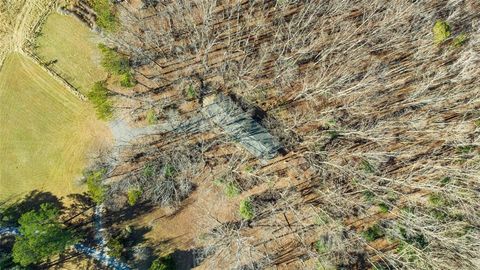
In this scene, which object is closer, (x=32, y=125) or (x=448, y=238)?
(x=448, y=238)

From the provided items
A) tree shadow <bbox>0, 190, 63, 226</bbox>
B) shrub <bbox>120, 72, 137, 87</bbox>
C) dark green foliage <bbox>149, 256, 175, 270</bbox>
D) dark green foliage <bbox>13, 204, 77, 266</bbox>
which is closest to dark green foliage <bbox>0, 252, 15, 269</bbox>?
dark green foliage <bbox>13, 204, 77, 266</bbox>

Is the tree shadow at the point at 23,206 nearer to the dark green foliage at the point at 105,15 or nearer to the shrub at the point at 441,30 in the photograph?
the dark green foliage at the point at 105,15

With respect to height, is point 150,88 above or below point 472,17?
above

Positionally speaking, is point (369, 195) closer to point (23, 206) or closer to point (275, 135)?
point (275, 135)

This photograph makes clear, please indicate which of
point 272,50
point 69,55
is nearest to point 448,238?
point 272,50

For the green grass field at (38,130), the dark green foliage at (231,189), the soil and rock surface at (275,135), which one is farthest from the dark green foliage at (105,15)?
the dark green foliage at (231,189)

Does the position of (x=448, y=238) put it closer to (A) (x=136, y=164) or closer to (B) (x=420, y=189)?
(B) (x=420, y=189)

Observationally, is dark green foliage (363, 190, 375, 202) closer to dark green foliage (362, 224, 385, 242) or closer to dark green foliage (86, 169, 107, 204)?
dark green foliage (362, 224, 385, 242)
